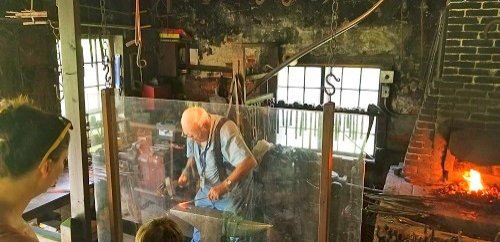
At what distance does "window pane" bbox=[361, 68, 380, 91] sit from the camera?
548cm

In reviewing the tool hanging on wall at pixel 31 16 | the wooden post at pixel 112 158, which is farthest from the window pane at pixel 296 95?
the wooden post at pixel 112 158

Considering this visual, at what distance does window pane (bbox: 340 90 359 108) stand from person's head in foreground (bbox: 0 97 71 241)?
472 centimetres

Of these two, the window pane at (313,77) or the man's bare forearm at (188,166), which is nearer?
the man's bare forearm at (188,166)

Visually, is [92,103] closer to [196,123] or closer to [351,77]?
[196,123]

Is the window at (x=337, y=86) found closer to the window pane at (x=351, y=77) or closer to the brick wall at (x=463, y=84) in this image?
the window pane at (x=351, y=77)

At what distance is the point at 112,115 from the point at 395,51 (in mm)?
3978

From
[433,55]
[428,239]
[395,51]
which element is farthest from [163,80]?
[428,239]

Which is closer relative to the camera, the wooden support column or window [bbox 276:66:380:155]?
the wooden support column

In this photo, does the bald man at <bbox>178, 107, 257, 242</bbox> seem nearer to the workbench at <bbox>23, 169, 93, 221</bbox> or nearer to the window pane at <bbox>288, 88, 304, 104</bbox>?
the workbench at <bbox>23, 169, 93, 221</bbox>

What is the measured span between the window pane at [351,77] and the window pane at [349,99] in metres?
0.08

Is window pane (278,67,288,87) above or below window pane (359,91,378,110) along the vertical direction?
above

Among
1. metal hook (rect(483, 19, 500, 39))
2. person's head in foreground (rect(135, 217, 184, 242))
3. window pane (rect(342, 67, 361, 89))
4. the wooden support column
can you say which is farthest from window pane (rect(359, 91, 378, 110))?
person's head in foreground (rect(135, 217, 184, 242))

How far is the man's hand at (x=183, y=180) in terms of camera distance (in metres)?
2.90

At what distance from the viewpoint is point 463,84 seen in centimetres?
400
